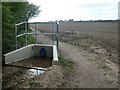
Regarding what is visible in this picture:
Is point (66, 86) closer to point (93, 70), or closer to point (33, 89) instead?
point (33, 89)

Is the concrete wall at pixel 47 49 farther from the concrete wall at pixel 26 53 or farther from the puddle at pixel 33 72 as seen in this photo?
the puddle at pixel 33 72

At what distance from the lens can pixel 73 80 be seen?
7.27 meters

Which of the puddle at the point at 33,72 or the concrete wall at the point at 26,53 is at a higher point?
the concrete wall at the point at 26,53

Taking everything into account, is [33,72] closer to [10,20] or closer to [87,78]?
[87,78]

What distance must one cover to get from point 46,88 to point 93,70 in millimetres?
2676

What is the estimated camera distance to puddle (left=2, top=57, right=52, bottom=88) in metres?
7.26

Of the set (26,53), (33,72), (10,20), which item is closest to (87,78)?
(33,72)

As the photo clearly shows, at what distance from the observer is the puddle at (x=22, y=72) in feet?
23.8

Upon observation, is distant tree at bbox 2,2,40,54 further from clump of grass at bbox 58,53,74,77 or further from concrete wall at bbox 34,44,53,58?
clump of grass at bbox 58,53,74,77

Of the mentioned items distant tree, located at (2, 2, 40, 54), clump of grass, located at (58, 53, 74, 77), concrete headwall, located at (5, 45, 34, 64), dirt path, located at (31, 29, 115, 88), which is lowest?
dirt path, located at (31, 29, 115, 88)

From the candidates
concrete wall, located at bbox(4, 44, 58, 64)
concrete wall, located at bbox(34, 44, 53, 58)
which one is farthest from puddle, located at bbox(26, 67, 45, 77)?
concrete wall, located at bbox(34, 44, 53, 58)

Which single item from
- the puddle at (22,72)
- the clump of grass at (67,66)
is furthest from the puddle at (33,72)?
the clump of grass at (67,66)

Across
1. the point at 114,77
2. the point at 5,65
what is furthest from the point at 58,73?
the point at 5,65

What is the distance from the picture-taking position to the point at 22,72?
8.32 metres
